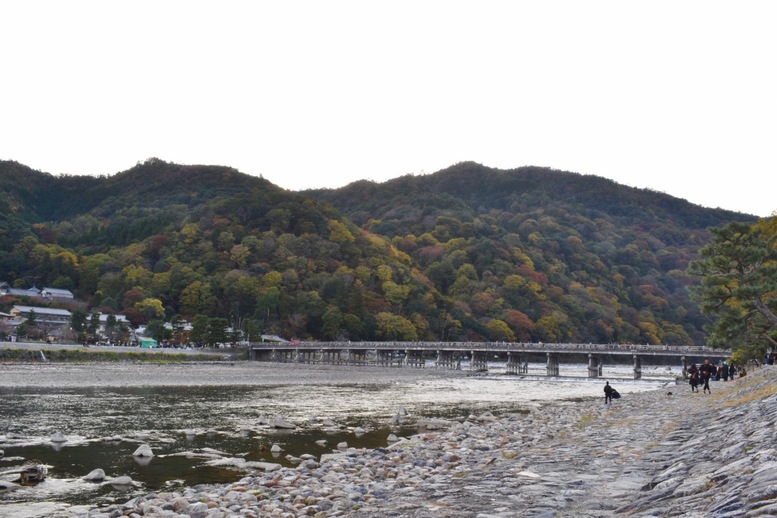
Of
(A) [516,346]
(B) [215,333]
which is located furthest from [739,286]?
(B) [215,333]

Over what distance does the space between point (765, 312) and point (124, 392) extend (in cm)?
2909

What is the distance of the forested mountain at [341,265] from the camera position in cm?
9700

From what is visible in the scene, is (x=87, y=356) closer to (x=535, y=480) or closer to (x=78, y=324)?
(x=78, y=324)

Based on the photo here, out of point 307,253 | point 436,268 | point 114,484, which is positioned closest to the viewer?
point 114,484

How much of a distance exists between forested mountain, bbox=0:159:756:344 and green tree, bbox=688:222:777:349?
52.0 meters

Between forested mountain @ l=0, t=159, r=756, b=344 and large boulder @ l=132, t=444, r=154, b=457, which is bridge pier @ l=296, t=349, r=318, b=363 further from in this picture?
large boulder @ l=132, t=444, r=154, b=457

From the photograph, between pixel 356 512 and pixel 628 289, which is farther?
pixel 628 289

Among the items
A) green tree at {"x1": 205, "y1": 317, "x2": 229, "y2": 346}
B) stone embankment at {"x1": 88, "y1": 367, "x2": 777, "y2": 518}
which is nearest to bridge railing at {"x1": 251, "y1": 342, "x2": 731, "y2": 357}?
green tree at {"x1": 205, "y1": 317, "x2": 229, "y2": 346}

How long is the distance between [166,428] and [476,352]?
202ft

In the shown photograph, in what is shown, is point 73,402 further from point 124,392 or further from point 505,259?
point 505,259

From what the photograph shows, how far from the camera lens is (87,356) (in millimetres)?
58656

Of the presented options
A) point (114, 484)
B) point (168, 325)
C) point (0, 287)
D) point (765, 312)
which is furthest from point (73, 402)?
point (0, 287)

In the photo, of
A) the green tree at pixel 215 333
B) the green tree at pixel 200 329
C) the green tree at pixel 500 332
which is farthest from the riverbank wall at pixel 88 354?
the green tree at pixel 500 332

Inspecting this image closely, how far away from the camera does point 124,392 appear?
30.9 metres
